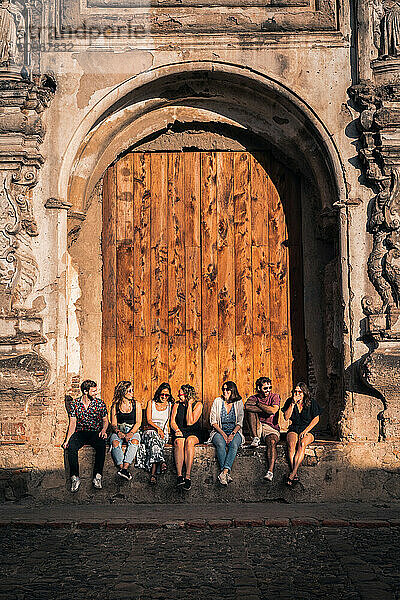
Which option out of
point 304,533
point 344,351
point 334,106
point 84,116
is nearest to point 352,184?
point 334,106

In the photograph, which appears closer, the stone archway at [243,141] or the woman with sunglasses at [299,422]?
the woman with sunglasses at [299,422]

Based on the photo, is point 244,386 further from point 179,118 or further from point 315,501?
point 179,118

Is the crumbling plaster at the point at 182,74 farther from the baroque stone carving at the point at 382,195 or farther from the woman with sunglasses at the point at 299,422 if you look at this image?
the woman with sunglasses at the point at 299,422

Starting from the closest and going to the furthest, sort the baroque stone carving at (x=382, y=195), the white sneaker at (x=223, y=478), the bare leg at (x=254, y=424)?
the white sneaker at (x=223, y=478), the baroque stone carving at (x=382, y=195), the bare leg at (x=254, y=424)

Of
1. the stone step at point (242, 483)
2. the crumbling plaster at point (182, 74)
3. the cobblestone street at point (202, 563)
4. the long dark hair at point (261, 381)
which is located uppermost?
the crumbling plaster at point (182, 74)

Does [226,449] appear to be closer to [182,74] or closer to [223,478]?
[223,478]

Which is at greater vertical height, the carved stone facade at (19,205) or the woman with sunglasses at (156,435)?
the carved stone facade at (19,205)

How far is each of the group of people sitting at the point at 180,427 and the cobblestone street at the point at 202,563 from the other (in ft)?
3.55

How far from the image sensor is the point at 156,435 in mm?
7699

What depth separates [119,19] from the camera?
325 inches

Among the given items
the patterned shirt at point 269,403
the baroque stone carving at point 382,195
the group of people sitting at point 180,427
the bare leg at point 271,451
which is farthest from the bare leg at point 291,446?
the baroque stone carving at point 382,195

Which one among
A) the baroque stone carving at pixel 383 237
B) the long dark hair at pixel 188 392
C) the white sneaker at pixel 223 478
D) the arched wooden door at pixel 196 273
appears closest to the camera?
the white sneaker at pixel 223 478

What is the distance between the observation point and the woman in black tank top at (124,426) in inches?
297

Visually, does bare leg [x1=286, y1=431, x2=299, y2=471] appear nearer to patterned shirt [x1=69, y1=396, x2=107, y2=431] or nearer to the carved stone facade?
patterned shirt [x1=69, y1=396, x2=107, y2=431]
